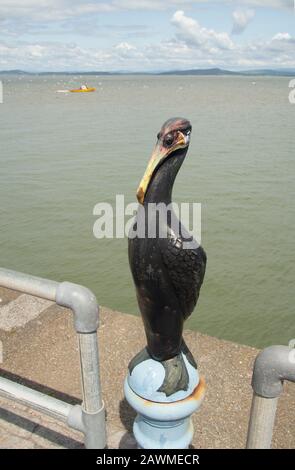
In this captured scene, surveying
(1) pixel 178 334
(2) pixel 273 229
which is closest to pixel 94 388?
(1) pixel 178 334

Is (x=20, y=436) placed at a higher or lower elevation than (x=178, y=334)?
lower

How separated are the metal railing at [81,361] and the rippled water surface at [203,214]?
406 cm

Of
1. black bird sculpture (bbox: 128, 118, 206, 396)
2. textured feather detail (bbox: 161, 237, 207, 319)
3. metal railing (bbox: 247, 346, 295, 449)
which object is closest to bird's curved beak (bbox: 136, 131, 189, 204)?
black bird sculpture (bbox: 128, 118, 206, 396)

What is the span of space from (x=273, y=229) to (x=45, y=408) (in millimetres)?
8060

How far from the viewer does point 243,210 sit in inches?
428

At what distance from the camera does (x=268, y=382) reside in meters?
1.82

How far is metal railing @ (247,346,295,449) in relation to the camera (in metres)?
1.78

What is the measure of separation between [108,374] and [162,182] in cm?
247

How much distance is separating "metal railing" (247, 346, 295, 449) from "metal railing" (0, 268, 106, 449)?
88 cm

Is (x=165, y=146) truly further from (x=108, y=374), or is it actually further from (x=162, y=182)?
(x=108, y=374)

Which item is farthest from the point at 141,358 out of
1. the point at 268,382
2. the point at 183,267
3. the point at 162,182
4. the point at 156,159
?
the point at 156,159

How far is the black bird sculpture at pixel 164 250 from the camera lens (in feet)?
7.25

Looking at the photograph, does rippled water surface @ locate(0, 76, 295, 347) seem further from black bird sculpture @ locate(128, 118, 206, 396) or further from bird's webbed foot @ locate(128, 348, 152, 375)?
black bird sculpture @ locate(128, 118, 206, 396)

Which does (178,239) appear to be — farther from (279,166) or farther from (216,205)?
(279,166)
